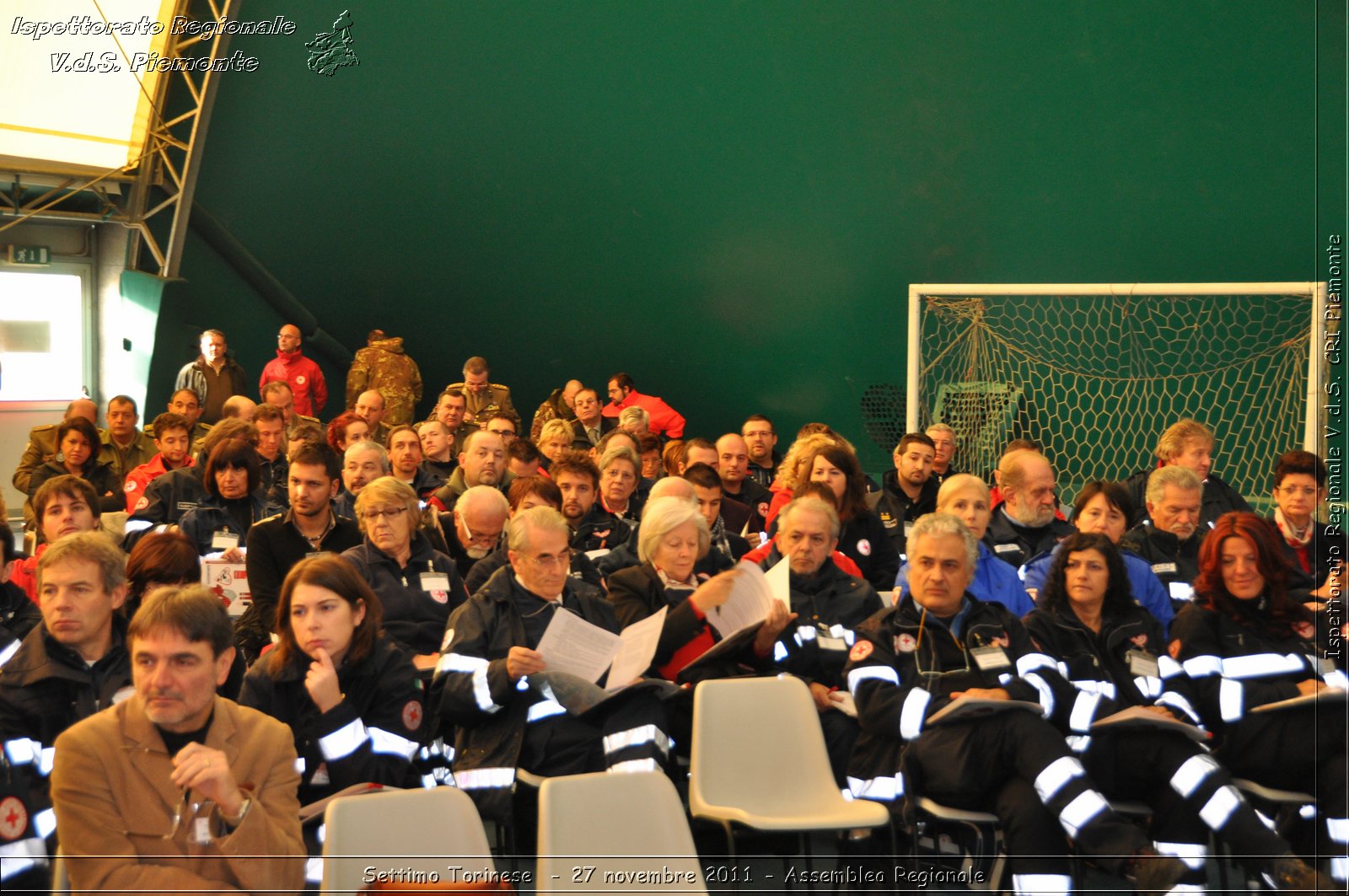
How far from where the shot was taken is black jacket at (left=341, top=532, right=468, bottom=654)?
3969mm

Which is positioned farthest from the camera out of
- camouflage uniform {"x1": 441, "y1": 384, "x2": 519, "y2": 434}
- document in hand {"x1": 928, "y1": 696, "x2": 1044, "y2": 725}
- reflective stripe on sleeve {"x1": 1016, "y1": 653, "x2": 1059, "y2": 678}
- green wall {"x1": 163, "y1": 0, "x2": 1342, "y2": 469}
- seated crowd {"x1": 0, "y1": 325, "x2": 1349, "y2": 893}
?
green wall {"x1": 163, "y1": 0, "x2": 1342, "y2": 469}

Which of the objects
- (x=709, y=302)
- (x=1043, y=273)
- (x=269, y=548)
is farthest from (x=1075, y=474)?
(x=269, y=548)

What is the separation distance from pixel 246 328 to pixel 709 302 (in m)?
4.28

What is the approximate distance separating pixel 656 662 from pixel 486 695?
2.15 ft

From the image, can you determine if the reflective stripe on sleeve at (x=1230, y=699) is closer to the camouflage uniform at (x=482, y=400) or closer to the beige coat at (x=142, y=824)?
the beige coat at (x=142, y=824)

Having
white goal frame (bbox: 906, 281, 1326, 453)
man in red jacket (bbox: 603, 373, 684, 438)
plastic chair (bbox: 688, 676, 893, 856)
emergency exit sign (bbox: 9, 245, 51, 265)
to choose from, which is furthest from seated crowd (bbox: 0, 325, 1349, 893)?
emergency exit sign (bbox: 9, 245, 51, 265)

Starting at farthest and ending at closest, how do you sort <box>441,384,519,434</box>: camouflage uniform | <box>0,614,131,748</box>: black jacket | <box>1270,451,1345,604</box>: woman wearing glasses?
<box>441,384,519,434</box>: camouflage uniform, <box>1270,451,1345,604</box>: woman wearing glasses, <box>0,614,131,748</box>: black jacket

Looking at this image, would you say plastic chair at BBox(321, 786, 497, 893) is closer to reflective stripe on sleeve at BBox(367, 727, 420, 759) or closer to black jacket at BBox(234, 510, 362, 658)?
reflective stripe on sleeve at BBox(367, 727, 420, 759)

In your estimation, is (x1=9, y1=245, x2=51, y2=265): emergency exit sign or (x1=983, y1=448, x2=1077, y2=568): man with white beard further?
(x1=9, y1=245, x2=51, y2=265): emergency exit sign

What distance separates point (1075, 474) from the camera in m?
8.95

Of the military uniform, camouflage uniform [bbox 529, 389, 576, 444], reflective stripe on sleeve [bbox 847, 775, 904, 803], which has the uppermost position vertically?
camouflage uniform [bbox 529, 389, 576, 444]

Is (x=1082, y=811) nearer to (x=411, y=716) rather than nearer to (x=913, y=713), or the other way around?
(x=913, y=713)

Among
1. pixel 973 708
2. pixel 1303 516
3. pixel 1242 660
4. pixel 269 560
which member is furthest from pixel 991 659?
pixel 269 560

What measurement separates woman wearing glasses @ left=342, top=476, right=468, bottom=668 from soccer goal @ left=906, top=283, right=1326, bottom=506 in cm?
515
